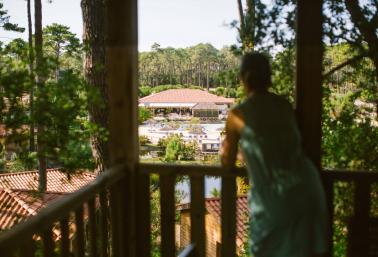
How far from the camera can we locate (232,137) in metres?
1.91

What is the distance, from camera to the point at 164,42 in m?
6.20

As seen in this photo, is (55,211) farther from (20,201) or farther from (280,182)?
(20,201)

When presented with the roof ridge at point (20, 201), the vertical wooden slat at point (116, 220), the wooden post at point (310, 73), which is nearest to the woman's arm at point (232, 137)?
the wooden post at point (310, 73)

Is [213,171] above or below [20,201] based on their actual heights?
above

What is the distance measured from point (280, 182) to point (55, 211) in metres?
0.96

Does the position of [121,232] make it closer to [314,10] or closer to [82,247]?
[82,247]

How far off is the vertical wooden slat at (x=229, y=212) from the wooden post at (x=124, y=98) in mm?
563

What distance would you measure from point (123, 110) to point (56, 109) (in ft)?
3.25

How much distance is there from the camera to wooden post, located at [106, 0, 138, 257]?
228cm

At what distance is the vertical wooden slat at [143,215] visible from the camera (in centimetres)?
252

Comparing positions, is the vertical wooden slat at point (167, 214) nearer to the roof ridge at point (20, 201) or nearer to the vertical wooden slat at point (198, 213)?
the vertical wooden slat at point (198, 213)

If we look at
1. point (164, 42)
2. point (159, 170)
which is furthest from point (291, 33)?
point (164, 42)

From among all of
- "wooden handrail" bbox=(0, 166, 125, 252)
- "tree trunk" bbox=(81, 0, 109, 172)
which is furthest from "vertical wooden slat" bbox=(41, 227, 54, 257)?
"tree trunk" bbox=(81, 0, 109, 172)

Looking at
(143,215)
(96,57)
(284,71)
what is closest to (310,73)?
(284,71)
